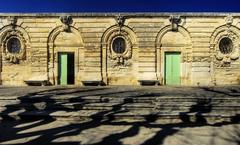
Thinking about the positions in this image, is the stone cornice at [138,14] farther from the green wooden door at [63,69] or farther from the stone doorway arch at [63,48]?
the green wooden door at [63,69]

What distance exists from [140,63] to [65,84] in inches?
176

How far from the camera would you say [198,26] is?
66.3ft

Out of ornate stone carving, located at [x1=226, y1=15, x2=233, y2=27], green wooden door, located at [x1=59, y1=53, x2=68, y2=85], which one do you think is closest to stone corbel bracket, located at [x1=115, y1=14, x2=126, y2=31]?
green wooden door, located at [x1=59, y1=53, x2=68, y2=85]

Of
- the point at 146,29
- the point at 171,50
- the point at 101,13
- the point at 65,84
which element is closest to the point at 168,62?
the point at 171,50

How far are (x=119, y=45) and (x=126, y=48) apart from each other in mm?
455

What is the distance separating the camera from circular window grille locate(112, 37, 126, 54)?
20.6 metres

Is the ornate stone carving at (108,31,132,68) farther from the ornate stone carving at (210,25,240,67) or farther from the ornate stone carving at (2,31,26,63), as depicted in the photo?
the ornate stone carving at (2,31,26,63)

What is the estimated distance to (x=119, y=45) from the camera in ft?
67.6

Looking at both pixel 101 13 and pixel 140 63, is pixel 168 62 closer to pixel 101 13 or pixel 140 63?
pixel 140 63

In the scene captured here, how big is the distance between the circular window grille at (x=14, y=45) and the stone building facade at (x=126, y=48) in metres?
0.26

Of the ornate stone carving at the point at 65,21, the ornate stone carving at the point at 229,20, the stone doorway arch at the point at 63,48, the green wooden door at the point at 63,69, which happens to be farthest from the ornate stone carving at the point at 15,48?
the ornate stone carving at the point at 229,20

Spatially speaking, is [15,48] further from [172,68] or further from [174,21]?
[174,21]

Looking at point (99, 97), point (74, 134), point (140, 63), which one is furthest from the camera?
point (140, 63)

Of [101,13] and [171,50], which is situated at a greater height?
[101,13]
